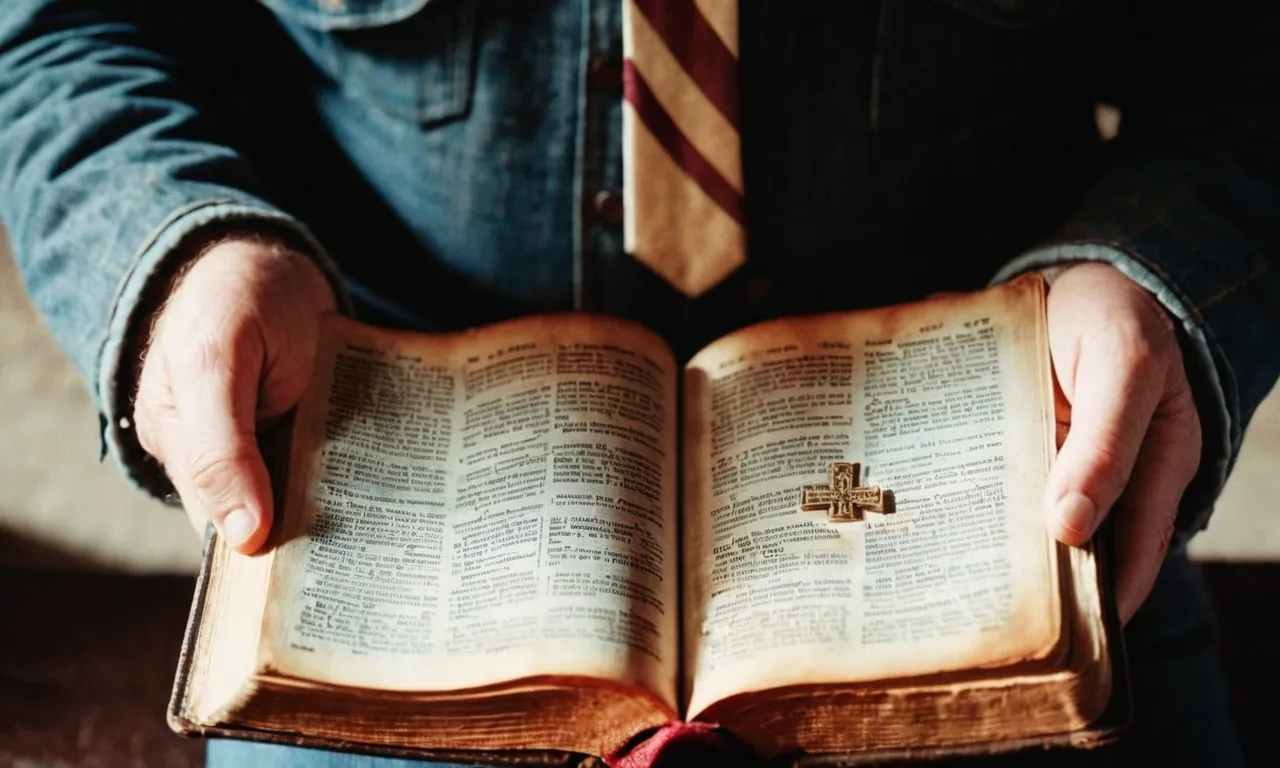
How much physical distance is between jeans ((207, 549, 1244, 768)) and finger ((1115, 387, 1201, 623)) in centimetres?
16

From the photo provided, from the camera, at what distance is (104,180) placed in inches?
29.6

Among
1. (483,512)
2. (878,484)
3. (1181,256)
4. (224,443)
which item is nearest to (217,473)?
(224,443)

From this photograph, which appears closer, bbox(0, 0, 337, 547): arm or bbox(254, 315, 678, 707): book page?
bbox(254, 315, 678, 707): book page

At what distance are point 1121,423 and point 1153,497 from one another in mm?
66

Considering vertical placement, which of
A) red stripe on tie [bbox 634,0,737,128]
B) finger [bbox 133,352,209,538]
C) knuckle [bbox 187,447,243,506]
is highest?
red stripe on tie [bbox 634,0,737,128]

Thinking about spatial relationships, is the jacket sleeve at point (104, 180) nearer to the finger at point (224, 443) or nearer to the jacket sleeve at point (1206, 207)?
the finger at point (224, 443)

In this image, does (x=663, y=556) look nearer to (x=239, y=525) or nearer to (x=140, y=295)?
(x=239, y=525)

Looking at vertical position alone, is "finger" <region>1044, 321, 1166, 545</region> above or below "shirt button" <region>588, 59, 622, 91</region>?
below

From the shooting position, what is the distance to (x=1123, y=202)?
2.49 ft

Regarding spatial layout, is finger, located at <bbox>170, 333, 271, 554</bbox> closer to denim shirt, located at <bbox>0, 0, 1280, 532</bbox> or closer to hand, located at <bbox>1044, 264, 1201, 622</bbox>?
denim shirt, located at <bbox>0, 0, 1280, 532</bbox>

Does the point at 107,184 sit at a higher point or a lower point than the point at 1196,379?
higher

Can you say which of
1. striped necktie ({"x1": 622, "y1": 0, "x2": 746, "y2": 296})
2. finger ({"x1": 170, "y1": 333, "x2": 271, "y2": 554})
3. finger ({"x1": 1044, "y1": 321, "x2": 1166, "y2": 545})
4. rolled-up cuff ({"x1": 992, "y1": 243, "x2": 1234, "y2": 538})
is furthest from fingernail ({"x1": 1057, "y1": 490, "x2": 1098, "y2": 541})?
finger ({"x1": 170, "y1": 333, "x2": 271, "y2": 554})

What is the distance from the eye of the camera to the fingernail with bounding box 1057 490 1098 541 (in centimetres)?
58

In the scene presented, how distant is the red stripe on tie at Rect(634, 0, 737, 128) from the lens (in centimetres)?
72
